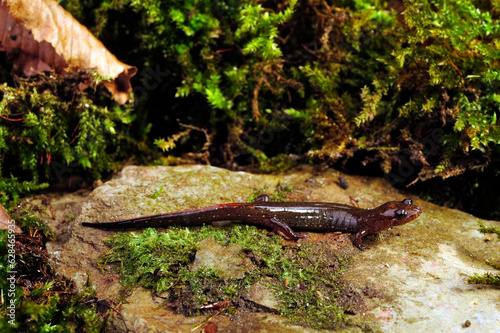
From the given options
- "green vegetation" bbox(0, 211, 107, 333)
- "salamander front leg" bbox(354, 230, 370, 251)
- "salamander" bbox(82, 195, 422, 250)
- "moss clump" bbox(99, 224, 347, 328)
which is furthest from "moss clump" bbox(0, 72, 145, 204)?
"salamander front leg" bbox(354, 230, 370, 251)

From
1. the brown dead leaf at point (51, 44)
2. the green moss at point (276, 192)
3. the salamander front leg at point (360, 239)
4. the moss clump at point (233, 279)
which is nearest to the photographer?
the moss clump at point (233, 279)

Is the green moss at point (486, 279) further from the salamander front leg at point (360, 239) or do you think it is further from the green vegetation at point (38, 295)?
the green vegetation at point (38, 295)

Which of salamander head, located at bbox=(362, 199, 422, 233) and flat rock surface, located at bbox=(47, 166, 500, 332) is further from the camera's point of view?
salamander head, located at bbox=(362, 199, 422, 233)

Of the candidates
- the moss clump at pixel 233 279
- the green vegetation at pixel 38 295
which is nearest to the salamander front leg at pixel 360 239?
the moss clump at pixel 233 279

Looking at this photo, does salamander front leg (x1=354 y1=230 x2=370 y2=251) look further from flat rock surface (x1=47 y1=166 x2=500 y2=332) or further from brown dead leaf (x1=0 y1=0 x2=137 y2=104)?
brown dead leaf (x1=0 y1=0 x2=137 y2=104)

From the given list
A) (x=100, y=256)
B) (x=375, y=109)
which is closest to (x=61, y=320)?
(x=100, y=256)
